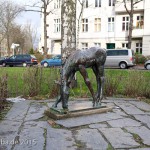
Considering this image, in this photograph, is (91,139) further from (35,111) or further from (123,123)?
(35,111)

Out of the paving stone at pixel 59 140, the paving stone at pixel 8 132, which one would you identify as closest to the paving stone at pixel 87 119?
the paving stone at pixel 59 140

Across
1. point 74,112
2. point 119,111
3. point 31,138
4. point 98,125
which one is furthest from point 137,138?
point 119,111

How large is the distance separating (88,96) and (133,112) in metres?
2.54

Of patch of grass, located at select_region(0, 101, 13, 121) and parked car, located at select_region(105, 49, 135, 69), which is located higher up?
parked car, located at select_region(105, 49, 135, 69)

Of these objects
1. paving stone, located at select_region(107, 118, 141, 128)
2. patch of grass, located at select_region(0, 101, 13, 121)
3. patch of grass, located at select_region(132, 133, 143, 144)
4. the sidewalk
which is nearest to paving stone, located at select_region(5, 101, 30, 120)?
the sidewalk

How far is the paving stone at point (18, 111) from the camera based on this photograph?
593 centimetres

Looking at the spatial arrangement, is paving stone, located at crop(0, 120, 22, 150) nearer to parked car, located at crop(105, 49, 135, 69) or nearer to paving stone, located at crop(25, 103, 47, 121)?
paving stone, located at crop(25, 103, 47, 121)

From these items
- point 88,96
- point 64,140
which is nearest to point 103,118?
point 64,140

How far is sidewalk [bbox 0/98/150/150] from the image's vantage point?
13.6ft

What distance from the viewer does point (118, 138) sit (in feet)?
14.7

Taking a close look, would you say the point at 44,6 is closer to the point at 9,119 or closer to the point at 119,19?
the point at 119,19

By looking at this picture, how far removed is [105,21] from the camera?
38.1m

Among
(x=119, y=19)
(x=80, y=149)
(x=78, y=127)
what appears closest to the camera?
(x=80, y=149)

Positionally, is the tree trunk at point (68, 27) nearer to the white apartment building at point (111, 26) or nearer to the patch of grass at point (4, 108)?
the patch of grass at point (4, 108)
